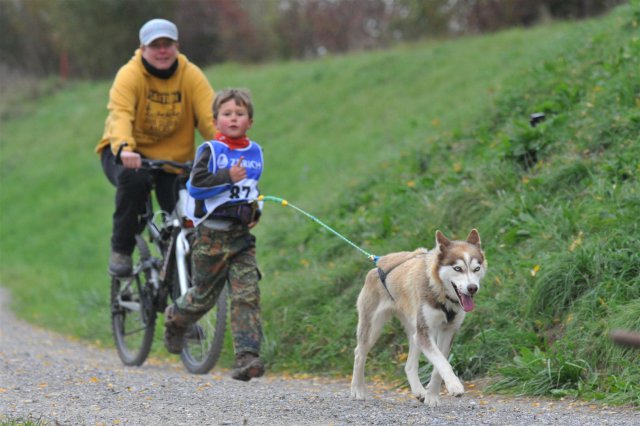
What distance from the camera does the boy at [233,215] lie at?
5.86 m

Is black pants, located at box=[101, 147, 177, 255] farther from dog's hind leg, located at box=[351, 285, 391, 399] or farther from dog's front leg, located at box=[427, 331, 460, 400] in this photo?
dog's front leg, located at box=[427, 331, 460, 400]

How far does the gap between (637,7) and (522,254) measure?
15.7ft

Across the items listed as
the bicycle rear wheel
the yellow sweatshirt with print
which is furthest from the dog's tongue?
the bicycle rear wheel

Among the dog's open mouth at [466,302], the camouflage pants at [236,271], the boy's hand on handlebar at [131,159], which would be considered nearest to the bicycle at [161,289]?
the boy's hand on handlebar at [131,159]

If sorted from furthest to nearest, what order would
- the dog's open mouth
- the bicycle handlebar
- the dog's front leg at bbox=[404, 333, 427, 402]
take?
the bicycle handlebar → the dog's front leg at bbox=[404, 333, 427, 402] → the dog's open mouth

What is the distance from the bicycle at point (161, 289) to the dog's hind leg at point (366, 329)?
142 cm

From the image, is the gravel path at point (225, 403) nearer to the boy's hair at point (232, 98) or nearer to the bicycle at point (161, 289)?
the bicycle at point (161, 289)

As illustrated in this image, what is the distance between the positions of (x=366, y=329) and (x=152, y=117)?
265 cm

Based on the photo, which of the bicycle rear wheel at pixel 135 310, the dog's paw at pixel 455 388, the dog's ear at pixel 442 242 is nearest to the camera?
the dog's paw at pixel 455 388

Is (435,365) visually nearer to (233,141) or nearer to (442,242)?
(442,242)

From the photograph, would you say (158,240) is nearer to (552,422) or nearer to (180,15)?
(552,422)

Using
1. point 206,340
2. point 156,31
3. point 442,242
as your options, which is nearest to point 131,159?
point 156,31

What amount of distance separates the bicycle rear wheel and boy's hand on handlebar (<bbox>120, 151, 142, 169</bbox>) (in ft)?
3.05

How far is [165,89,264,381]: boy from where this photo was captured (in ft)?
19.2
